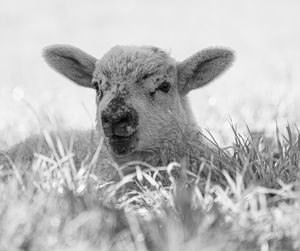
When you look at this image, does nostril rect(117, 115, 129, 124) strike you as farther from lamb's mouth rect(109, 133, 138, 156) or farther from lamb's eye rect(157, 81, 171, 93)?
lamb's eye rect(157, 81, 171, 93)

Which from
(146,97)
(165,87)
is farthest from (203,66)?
(146,97)

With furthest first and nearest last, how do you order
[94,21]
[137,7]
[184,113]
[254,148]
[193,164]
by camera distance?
[137,7], [94,21], [184,113], [193,164], [254,148]

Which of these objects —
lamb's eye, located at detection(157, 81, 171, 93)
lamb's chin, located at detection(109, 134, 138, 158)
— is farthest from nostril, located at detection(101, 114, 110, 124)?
lamb's eye, located at detection(157, 81, 171, 93)

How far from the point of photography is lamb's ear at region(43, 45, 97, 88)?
8.38 meters

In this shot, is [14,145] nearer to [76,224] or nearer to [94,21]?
[76,224]

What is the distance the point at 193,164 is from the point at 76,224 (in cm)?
234

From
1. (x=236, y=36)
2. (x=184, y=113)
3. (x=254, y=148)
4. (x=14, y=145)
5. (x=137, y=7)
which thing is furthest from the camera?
(x=137, y=7)

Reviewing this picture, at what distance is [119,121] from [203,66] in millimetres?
1514

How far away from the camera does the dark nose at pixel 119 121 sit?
7082 mm

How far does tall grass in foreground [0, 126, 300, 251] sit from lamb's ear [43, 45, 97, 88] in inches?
81.9

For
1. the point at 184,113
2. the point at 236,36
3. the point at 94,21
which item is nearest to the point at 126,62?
the point at 184,113

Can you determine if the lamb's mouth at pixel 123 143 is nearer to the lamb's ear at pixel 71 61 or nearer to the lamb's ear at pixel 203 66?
the lamb's ear at pixel 203 66

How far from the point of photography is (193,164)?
7.45 m

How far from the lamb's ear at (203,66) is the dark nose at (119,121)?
117 cm
